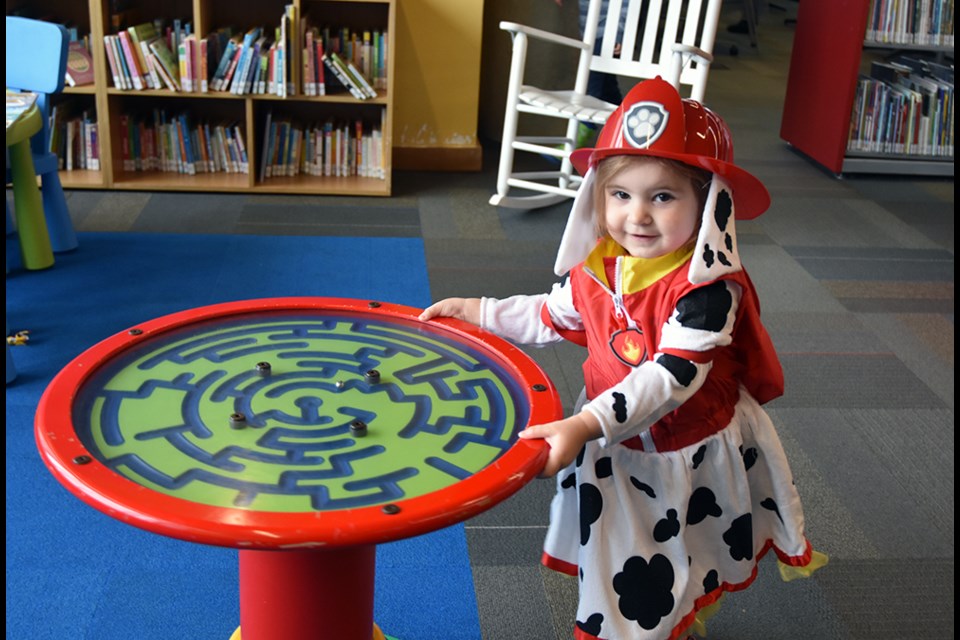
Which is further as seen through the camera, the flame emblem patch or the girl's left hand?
the flame emblem patch

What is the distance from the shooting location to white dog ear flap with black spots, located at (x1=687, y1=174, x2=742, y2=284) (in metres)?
1.36

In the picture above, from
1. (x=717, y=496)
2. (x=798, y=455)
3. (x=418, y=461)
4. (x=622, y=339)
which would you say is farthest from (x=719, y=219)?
(x=798, y=455)

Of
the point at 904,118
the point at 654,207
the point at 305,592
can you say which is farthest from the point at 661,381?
the point at 904,118

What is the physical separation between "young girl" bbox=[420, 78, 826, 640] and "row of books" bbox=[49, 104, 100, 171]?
3.03 meters

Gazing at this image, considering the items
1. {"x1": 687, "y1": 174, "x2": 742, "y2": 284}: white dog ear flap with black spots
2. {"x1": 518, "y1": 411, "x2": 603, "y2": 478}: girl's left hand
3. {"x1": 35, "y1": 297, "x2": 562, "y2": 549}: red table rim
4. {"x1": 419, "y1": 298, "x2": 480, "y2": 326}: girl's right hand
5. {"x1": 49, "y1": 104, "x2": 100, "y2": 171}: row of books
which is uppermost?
{"x1": 687, "y1": 174, "x2": 742, "y2": 284}: white dog ear flap with black spots

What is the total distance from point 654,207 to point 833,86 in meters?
3.91

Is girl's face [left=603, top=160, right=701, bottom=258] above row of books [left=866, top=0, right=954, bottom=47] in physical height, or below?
below

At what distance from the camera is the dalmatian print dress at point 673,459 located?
→ 1393mm

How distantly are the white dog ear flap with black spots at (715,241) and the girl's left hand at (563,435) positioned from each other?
246mm

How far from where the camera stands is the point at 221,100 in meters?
4.42

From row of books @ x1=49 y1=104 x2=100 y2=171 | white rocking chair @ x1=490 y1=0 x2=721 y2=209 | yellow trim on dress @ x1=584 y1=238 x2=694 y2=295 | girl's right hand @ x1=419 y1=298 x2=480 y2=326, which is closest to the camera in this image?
yellow trim on dress @ x1=584 y1=238 x2=694 y2=295

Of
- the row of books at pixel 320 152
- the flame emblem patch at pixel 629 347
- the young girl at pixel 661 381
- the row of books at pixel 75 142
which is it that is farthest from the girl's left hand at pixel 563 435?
the row of books at pixel 75 142

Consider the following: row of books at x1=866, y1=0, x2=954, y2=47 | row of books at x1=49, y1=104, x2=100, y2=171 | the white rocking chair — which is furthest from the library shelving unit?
row of books at x1=49, y1=104, x2=100, y2=171

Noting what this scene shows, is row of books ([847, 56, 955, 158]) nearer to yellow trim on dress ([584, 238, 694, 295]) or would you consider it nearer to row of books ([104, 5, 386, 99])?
row of books ([104, 5, 386, 99])
